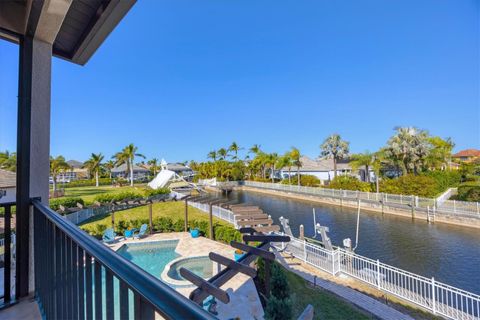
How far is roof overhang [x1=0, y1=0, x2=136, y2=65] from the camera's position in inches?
74.1

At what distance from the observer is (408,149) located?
66.9 feet

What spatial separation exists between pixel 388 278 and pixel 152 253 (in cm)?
848

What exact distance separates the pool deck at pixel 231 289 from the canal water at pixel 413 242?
5.72 m

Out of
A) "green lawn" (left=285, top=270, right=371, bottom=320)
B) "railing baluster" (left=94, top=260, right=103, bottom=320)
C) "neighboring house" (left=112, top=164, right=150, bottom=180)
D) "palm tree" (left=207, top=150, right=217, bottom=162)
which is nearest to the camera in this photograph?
"railing baluster" (left=94, top=260, right=103, bottom=320)

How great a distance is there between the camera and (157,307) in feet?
1.51

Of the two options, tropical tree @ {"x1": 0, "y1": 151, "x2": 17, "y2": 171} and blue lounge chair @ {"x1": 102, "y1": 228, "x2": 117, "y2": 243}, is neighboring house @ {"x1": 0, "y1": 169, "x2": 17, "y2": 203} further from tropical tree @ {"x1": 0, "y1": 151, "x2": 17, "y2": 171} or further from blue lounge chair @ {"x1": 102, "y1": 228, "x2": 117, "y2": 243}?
blue lounge chair @ {"x1": 102, "y1": 228, "x2": 117, "y2": 243}

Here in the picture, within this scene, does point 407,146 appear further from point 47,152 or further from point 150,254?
point 47,152

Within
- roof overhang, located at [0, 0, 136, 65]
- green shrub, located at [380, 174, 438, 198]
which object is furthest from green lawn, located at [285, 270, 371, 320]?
green shrub, located at [380, 174, 438, 198]

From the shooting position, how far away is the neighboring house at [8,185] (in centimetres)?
222

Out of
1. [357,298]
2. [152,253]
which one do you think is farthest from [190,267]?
[357,298]

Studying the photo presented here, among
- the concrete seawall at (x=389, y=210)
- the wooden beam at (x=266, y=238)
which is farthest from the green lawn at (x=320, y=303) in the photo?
the concrete seawall at (x=389, y=210)

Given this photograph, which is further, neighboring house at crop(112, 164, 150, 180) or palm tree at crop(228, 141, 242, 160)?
neighboring house at crop(112, 164, 150, 180)

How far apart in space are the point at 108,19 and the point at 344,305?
257 inches

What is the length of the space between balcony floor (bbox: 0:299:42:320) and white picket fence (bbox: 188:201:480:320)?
694cm
